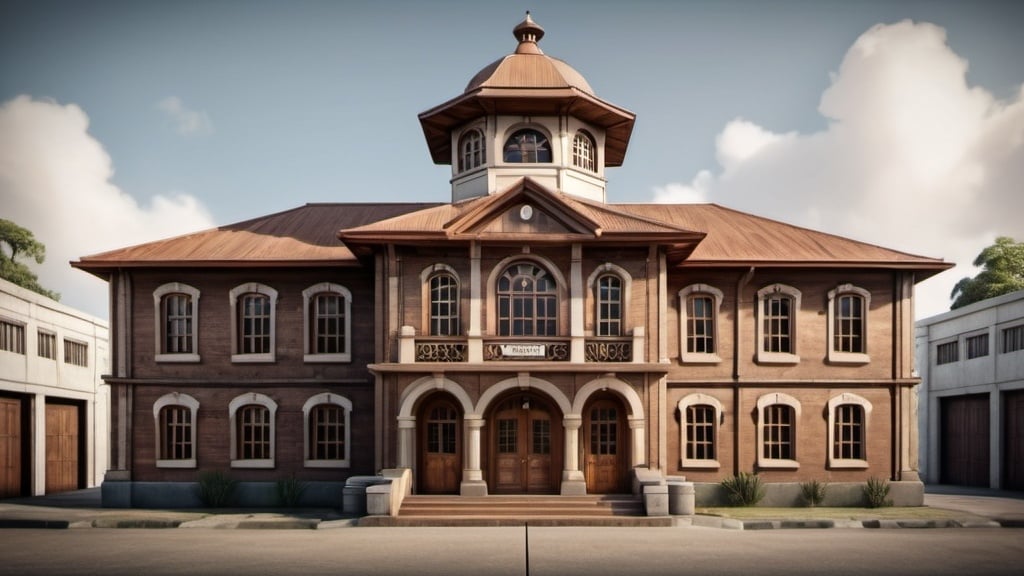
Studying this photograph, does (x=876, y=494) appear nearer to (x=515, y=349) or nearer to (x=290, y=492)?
(x=515, y=349)

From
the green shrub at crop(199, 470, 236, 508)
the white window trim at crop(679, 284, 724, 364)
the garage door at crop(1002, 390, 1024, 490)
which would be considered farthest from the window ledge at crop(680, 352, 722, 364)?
the green shrub at crop(199, 470, 236, 508)

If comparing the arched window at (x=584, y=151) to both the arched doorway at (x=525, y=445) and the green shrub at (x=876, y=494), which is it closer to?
the arched doorway at (x=525, y=445)

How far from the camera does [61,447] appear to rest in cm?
3412

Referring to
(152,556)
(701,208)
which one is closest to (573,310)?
(701,208)

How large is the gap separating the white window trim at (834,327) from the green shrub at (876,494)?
3.47 meters

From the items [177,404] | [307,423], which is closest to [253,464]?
[307,423]

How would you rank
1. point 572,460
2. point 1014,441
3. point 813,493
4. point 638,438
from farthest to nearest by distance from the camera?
point 1014,441, point 813,493, point 638,438, point 572,460

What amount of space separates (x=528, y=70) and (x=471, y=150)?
9.87 feet

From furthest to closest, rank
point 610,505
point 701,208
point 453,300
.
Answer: point 701,208 < point 453,300 < point 610,505

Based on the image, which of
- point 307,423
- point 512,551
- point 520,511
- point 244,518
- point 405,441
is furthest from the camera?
point 307,423

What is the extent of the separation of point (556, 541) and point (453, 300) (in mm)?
8070

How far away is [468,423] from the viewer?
77.9ft

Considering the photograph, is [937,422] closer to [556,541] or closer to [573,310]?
[573,310]

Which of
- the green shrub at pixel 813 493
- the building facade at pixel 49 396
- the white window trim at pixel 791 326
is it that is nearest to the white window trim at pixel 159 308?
the building facade at pixel 49 396
